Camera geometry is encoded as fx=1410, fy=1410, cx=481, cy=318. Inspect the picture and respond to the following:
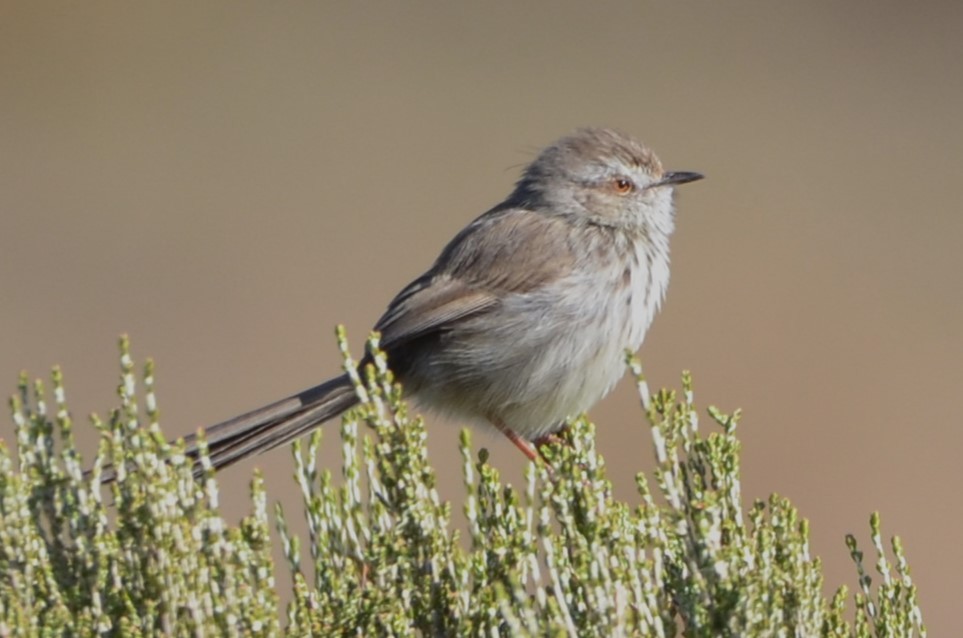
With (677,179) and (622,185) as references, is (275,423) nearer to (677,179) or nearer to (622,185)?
(622,185)

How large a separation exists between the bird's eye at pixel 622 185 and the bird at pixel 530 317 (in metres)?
0.05

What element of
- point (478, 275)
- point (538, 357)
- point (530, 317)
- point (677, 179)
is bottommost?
point (538, 357)

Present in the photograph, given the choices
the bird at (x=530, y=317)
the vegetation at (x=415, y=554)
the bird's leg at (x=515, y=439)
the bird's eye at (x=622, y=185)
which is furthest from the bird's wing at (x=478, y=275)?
the vegetation at (x=415, y=554)

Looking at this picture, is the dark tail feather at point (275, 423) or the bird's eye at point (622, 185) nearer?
the dark tail feather at point (275, 423)

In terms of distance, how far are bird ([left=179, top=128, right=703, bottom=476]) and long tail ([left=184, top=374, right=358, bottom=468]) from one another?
0.06ft

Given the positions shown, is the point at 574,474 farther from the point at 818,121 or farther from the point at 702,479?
the point at 818,121

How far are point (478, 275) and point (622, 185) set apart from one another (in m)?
0.83

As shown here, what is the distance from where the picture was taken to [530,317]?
5.47m

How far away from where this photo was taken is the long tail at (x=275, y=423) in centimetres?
459

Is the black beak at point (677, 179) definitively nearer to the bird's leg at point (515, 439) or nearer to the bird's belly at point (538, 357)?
the bird's belly at point (538, 357)

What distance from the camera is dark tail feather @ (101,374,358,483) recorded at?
459 cm

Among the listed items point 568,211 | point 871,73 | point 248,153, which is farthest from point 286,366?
point 871,73

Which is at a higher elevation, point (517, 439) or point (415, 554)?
point (517, 439)

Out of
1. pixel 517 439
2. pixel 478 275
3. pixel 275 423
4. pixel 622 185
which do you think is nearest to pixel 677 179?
pixel 622 185
